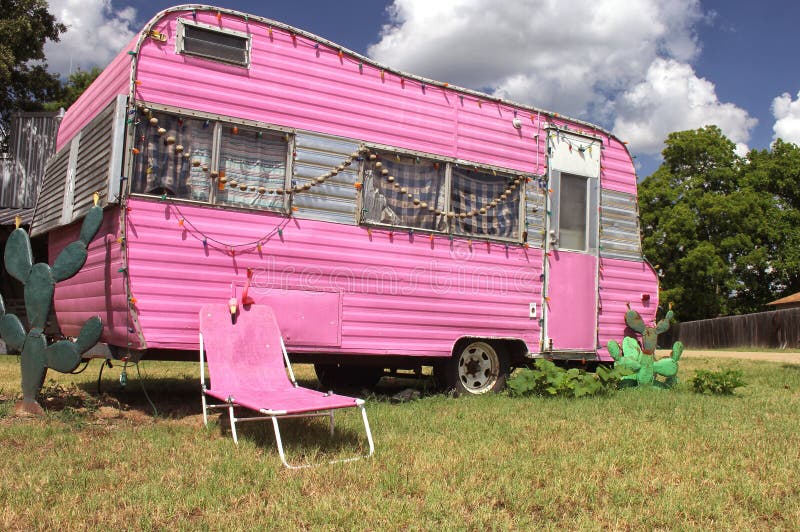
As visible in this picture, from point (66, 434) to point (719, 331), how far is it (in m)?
27.0

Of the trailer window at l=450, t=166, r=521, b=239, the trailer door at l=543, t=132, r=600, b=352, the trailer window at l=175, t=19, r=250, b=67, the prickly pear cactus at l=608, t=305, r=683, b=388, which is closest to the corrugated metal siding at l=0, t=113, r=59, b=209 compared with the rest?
the trailer window at l=175, t=19, r=250, b=67

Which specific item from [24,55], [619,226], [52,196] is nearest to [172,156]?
[52,196]

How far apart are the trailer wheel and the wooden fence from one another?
20313 millimetres

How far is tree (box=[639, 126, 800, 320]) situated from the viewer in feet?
105

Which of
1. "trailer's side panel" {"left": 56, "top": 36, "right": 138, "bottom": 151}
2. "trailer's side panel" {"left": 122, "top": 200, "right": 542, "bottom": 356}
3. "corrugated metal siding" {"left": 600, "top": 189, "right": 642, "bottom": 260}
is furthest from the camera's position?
"corrugated metal siding" {"left": 600, "top": 189, "right": 642, "bottom": 260}

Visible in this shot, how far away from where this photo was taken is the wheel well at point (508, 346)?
739 cm

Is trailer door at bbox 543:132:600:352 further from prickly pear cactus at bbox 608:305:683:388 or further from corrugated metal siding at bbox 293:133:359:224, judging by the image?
corrugated metal siding at bbox 293:133:359:224

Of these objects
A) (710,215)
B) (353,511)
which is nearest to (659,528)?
(353,511)

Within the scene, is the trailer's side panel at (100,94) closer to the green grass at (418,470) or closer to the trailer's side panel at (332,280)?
the trailer's side panel at (332,280)

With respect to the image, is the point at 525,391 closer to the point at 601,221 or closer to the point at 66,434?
the point at 601,221

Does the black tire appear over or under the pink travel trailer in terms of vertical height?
under

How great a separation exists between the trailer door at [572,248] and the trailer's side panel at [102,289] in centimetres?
448

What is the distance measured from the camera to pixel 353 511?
10.9 ft

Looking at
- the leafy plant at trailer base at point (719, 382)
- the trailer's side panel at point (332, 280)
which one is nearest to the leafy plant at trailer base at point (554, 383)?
the trailer's side panel at point (332, 280)
